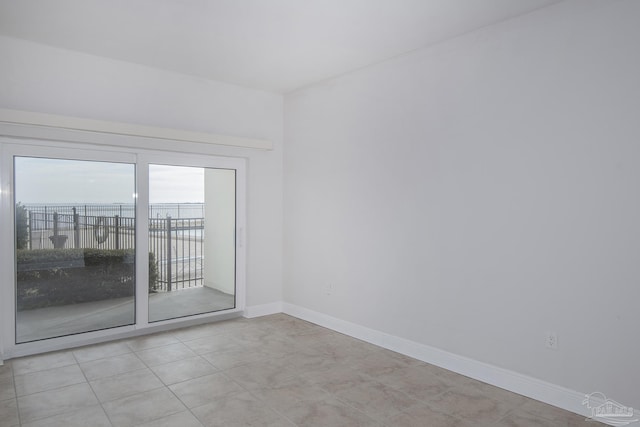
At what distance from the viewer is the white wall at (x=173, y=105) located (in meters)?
3.67

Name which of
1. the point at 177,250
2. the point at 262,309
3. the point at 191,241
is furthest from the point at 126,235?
the point at 262,309

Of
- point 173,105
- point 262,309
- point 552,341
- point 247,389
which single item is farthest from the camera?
point 262,309

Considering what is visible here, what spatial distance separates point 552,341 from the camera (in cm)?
294

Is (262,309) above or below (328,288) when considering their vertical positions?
below

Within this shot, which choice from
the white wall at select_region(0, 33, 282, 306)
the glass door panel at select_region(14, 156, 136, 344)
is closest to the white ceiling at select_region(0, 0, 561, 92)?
the white wall at select_region(0, 33, 282, 306)

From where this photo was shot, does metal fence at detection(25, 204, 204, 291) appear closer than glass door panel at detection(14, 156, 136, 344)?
No

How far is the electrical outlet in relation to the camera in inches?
115

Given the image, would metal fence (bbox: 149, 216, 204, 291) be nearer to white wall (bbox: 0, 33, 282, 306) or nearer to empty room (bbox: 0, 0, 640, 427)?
empty room (bbox: 0, 0, 640, 427)

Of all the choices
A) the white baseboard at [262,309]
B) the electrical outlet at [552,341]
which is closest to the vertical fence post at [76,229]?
the white baseboard at [262,309]

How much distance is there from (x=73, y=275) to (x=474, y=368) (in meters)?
3.78

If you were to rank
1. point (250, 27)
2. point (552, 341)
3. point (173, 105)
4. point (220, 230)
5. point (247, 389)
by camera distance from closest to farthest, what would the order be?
1. point (552, 341)
2. point (247, 389)
3. point (250, 27)
4. point (173, 105)
5. point (220, 230)

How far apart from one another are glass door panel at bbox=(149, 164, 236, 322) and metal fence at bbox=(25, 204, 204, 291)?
11 mm

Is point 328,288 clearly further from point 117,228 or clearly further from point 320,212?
point 117,228

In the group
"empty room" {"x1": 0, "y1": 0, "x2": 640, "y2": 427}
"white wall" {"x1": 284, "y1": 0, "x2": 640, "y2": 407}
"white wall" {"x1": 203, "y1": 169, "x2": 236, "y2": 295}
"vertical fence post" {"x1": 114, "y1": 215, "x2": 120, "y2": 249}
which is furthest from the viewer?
"white wall" {"x1": 203, "y1": 169, "x2": 236, "y2": 295}
